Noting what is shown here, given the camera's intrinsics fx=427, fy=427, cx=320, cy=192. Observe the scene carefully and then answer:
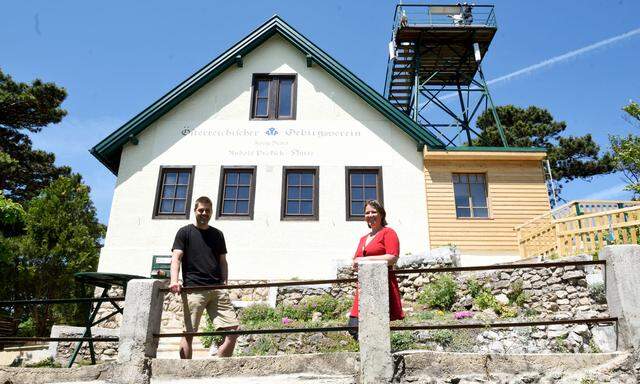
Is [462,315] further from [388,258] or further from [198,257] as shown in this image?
[198,257]

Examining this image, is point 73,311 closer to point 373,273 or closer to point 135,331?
point 135,331

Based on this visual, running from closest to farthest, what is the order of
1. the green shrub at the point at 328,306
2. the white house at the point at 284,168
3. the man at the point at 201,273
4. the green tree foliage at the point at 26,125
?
the man at the point at 201,273
the green shrub at the point at 328,306
the white house at the point at 284,168
the green tree foliage at the point at 26,125

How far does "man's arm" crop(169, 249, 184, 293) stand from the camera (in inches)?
175

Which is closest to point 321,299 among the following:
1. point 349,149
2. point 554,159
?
point 349,149

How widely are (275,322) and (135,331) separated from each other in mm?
5260

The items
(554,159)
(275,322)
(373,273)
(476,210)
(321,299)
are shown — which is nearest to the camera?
(373,273)

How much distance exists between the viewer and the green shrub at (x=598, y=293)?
29.7 feet

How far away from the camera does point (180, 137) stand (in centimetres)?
1358

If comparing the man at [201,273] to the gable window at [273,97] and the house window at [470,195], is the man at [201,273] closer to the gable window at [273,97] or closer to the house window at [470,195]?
the gable window at [273,97]

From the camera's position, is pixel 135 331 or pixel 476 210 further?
pixel 476 210

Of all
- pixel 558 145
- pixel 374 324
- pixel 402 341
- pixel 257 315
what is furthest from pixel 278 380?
pixel 558 145

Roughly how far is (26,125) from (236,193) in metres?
16.5

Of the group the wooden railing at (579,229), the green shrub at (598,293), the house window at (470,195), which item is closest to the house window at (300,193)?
the house window at (470,195)

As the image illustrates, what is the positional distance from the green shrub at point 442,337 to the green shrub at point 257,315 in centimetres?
377
